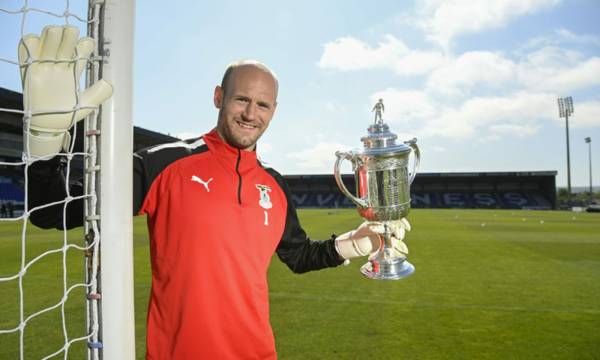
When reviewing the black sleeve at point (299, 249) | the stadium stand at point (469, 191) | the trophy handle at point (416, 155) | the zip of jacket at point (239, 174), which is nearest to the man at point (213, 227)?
the zip of jacket at point (239, 174)

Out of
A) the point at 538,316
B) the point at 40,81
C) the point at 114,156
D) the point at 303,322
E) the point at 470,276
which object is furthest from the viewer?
the point at 470,276

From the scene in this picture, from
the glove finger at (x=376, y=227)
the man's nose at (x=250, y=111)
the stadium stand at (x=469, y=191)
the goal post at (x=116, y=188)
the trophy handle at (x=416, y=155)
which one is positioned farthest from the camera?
the stadium stand at (x=469, y=191)

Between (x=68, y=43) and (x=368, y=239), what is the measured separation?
1.50 m

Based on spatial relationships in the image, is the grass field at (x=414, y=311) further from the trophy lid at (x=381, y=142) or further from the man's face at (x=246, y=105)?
the man's face at (x=246, y=105)

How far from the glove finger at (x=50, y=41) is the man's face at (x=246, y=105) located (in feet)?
2.36

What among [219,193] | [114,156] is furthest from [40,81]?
[219,193]

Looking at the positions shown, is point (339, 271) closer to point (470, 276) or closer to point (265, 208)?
point (470, 276)

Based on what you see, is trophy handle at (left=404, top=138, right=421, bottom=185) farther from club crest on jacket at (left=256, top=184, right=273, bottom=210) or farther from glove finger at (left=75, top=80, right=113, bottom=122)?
glove finger at (left=75, top=80, right=113, bottom=122)

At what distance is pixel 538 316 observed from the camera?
13.6ft

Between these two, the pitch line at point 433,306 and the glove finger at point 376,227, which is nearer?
the glove finger at point 376,227

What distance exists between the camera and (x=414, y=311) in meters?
4.26

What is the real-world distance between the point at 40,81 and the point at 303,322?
10.9 feet

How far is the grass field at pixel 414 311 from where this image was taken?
3.25 m

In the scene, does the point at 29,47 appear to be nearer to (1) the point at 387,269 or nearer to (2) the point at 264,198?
(2) the point at 264,198
